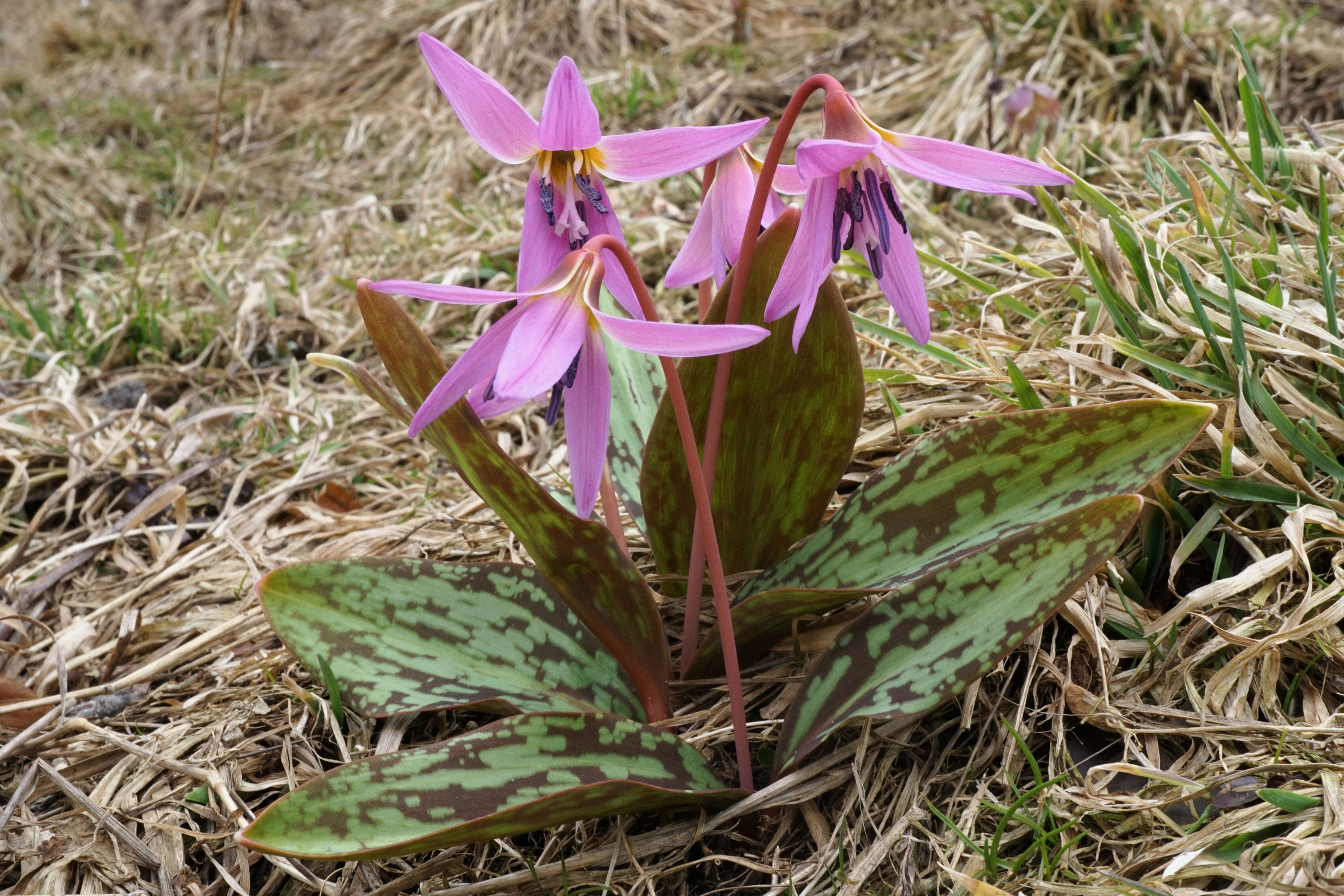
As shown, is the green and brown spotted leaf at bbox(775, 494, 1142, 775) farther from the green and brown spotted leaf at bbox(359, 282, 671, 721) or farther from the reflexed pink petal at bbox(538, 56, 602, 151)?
the reflexed pink petal at bbox(538, 56, 602, 151)

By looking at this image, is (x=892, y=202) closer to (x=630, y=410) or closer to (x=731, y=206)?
(x=731, y=206)

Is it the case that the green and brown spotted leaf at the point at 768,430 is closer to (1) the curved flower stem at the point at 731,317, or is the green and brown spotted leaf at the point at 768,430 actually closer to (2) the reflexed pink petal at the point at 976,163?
(1) the curved flower stem at the point at 731,317

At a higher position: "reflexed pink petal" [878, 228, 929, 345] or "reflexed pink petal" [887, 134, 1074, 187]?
"reflexed pink petal" [887, 134, 1074, 187]

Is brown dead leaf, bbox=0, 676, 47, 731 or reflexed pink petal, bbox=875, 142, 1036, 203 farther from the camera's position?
brown dead leaf, bbox=0, 676, 47, 731

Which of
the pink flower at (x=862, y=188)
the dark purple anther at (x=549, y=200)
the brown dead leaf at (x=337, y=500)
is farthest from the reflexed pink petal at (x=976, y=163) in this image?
the brown dead leaf at (x=337, y=500)

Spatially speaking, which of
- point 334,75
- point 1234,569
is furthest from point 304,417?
point 334,75

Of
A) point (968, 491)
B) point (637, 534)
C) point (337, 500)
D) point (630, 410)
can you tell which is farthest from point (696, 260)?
point (337, 500)

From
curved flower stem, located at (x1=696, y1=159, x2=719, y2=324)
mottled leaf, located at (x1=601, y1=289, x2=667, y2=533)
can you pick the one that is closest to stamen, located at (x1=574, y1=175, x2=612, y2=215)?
curved flower stem, located at (x1=696, y1=159, x2=719, y2=324)
